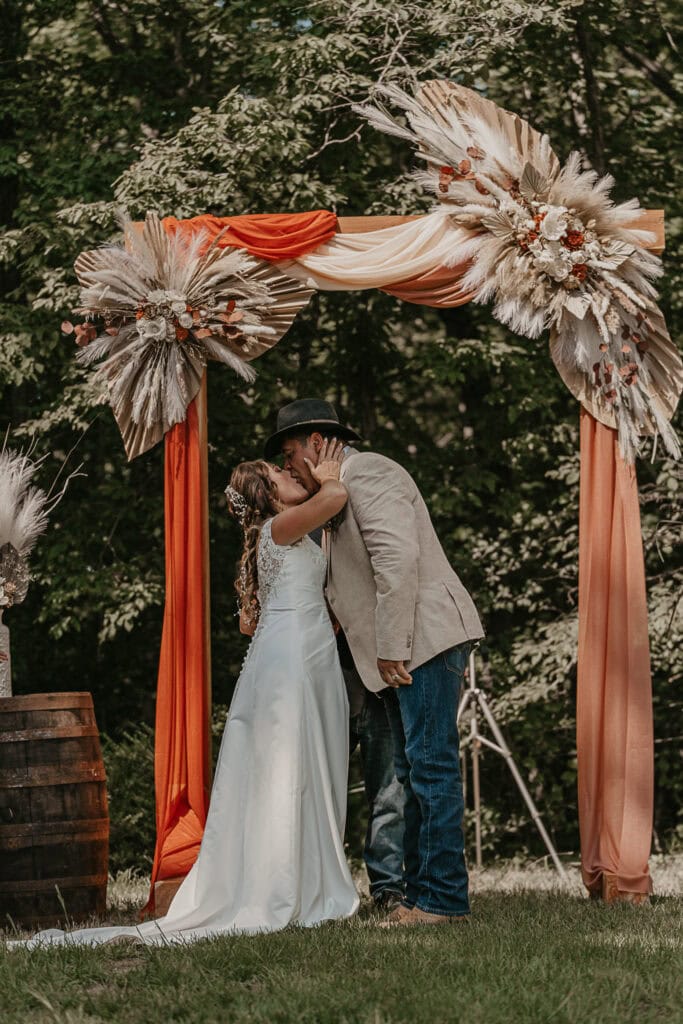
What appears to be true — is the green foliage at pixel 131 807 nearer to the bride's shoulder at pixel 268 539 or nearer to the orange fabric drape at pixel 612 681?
the orange fabric drape at pixel 612 681

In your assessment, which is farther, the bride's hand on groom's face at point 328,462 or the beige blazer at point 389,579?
the bride's hand on groom's face at point 328,462

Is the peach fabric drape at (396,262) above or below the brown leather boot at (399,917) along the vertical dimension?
above

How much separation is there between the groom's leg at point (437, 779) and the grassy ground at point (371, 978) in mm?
223

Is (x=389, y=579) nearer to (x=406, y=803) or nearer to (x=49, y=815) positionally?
(x=406, y=803)

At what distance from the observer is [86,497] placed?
35.6 feet

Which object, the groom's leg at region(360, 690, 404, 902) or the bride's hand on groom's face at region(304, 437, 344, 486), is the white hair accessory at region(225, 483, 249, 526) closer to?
the bride's hand on groom's face at region(304, 437, 344, 486)

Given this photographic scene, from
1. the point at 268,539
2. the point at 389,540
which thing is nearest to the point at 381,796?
the point at 268,539

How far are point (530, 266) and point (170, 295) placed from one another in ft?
5.35

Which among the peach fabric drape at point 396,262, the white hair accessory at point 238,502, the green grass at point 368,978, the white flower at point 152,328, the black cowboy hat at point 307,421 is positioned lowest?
the green grass at point 368,978

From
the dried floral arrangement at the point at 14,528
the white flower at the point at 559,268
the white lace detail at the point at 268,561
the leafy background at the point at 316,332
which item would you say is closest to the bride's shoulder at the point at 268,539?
the white lace detail at the point at 268,561

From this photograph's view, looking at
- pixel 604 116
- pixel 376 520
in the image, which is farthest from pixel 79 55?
pixel 376 520

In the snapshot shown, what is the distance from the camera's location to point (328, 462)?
17.7 feet

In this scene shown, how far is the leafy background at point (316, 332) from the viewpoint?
379 inches

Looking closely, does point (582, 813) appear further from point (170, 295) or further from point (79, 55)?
point (79, 55)
